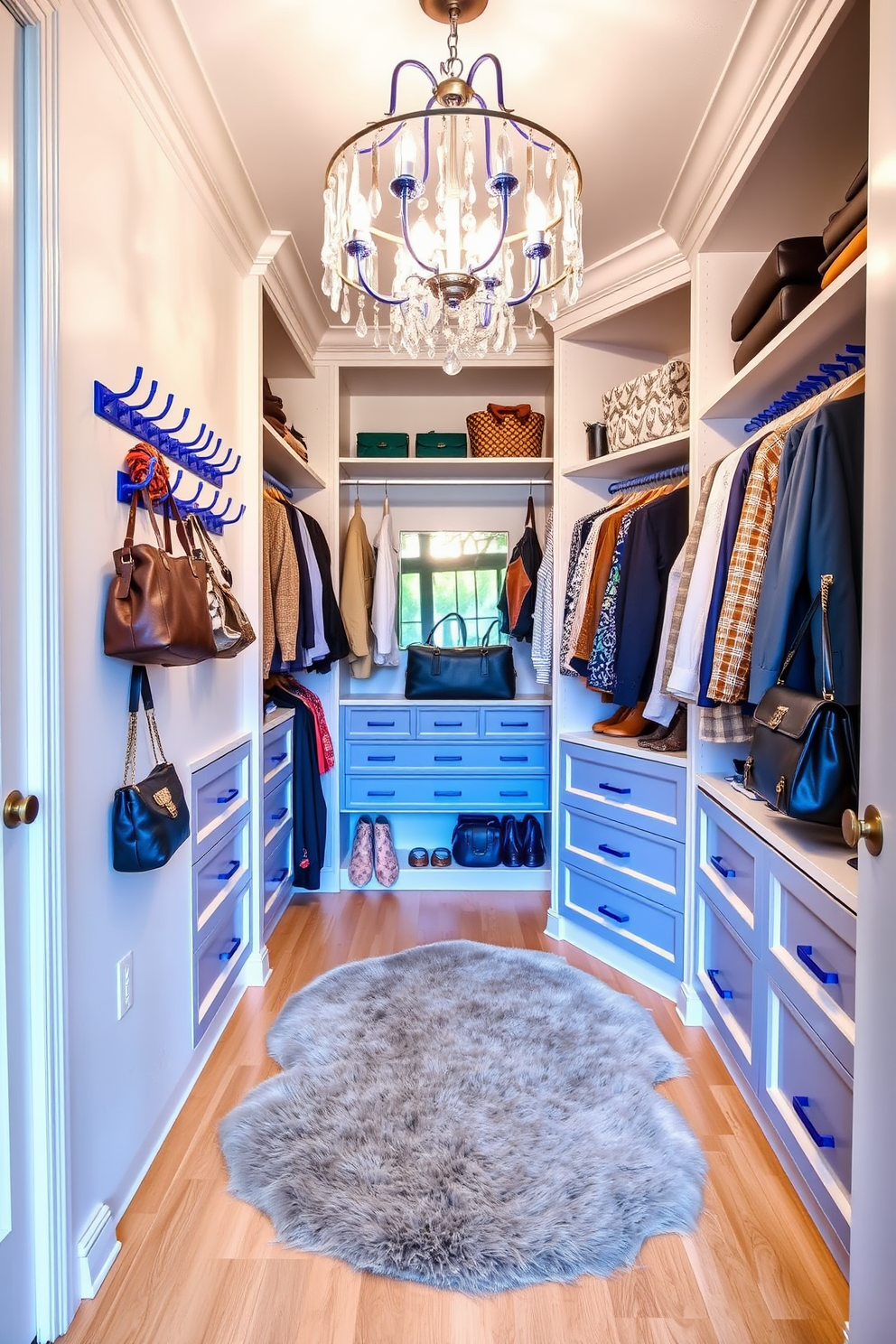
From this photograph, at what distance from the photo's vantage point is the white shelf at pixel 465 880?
141 inches

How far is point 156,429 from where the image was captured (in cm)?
172

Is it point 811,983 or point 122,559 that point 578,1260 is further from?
point 122,559

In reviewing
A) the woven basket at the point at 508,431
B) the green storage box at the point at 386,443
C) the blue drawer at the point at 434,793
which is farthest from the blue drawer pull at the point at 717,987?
the green storage box at the point at 386,443

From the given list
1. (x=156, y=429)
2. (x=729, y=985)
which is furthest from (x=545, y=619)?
(x=156, y=429)

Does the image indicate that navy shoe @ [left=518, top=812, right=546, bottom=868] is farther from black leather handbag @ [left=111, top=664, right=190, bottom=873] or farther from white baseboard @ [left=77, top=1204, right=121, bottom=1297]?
white baseboard @ [left=77, top=1204, right=121, bottom=1297]

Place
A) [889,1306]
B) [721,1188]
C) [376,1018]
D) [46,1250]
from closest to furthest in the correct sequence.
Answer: [889,1306]
[46,1250]
[721,1188]
[376,1018]

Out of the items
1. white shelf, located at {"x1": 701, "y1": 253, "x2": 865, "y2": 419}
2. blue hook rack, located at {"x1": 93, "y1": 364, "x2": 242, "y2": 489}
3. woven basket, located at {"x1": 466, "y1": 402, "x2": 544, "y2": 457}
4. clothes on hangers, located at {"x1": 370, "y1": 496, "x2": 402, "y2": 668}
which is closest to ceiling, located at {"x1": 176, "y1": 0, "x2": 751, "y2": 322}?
white shelf, located at {"x1": 701, "y1": 253, "x2": 865, "y2": 419}

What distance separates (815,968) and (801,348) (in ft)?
4.68

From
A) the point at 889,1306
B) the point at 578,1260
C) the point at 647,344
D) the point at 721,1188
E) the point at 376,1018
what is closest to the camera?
the point at 889,1306

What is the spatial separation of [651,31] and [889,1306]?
2325 mm

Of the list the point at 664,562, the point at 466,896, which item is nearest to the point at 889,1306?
the point at 664,562

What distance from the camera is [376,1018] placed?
2.28m

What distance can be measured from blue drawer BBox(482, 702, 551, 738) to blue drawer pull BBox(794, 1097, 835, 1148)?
201 centimetres

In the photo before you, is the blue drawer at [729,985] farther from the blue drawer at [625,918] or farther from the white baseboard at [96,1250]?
the white baseboard at [96,1250]
